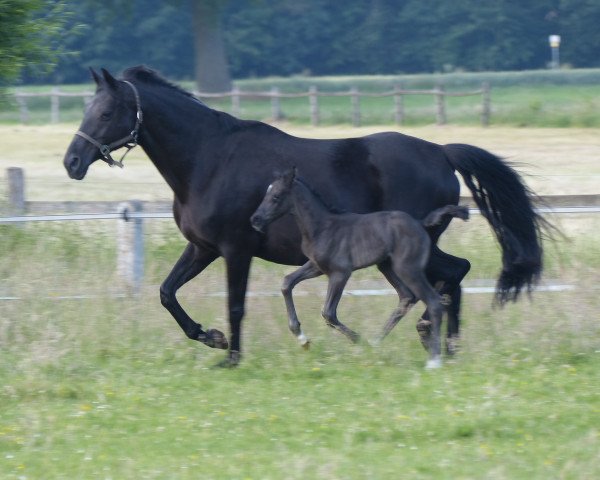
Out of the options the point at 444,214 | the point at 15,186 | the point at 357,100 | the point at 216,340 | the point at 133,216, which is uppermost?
the point at 357,100

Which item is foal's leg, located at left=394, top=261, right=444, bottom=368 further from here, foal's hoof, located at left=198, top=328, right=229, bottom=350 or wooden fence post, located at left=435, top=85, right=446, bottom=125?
wooden fence post, located at left=435, top=85, right=446, bottom=125

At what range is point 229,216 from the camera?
8.09 metres

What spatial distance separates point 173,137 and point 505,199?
8.60ft

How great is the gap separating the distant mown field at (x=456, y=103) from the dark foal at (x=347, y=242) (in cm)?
2560

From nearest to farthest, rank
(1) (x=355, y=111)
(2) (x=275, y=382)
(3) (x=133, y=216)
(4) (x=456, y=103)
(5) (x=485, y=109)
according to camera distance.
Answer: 1. (2) (x=275, y=382)
2. (3) (x=133, y=216)
3. (5) (x=485, y=109)
4. (1) (x=355, y=111)
5. (4) (x=456, y=103)

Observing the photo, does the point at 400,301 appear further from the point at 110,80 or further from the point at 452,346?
the point at 110,80

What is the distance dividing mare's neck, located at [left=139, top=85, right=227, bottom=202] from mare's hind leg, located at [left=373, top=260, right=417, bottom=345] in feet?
5.16

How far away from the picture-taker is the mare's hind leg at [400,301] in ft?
26.6

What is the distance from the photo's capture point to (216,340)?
27.1 ft

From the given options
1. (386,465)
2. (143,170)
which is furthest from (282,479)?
(143,170)

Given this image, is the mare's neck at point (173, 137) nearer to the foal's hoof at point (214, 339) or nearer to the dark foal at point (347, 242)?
the dark foal at point (347, 242)

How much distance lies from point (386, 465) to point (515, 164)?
4038 mm

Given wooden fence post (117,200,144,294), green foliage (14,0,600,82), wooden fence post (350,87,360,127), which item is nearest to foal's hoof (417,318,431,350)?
Answer: wooden fence post (117,200,144,294)

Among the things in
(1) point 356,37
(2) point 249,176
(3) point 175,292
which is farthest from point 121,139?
(1) point 356,37
